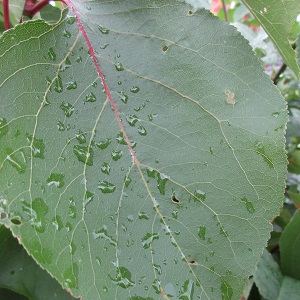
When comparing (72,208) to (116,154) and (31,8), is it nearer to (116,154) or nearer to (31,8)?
(116,154)

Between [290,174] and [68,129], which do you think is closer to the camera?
[68,129]

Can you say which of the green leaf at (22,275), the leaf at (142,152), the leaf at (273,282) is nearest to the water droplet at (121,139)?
the leaf at (142,152)

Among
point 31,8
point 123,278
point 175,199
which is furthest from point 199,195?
point 31,8

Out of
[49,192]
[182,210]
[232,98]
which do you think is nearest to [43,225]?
[49,192]

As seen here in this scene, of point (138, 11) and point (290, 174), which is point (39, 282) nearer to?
point (138, 11)

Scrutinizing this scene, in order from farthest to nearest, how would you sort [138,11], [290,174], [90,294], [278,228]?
[290,174]
[278,228]
[138,11]
[90,294]

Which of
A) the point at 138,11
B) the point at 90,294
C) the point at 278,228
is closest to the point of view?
the point at 90,294

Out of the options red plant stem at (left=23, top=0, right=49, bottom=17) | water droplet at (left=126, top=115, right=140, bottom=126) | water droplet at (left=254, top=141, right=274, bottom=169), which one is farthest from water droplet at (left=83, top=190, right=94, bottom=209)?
red plant stem at (left=23, top=0, right=49, bottom=17)
